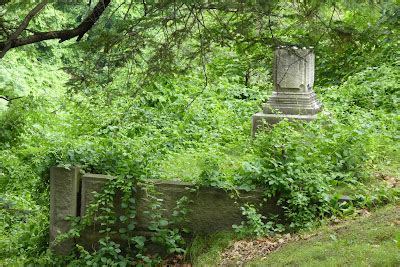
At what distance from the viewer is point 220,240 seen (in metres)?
6.68

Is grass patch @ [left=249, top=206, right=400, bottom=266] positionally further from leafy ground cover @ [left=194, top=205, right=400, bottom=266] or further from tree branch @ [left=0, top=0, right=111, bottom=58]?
tree branch @ [left=0, top=0, right=111, bottom=58]

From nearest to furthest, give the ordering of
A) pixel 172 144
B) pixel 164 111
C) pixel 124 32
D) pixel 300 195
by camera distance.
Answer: pixel 124 32 < pixel 300 195 < pixel 172 144 < pixel 164 111

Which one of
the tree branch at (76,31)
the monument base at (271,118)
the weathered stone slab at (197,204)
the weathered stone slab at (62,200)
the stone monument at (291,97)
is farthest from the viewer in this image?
the stone monument at (291,97)

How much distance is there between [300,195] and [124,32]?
2419mm

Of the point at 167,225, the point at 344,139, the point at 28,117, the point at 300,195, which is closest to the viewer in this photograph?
the point at 300,195

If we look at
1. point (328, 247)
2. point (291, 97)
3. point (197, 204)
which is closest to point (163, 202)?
point (197, 204)

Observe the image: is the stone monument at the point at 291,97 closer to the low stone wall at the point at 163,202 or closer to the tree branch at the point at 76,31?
the low stone wall at the point at 163,202

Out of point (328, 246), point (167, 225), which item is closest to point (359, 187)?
point (328, 246)

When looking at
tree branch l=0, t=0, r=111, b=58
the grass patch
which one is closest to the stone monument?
the grass patch

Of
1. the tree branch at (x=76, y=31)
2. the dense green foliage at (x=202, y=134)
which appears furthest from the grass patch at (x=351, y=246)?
the tree branch at (x=76, y=31)

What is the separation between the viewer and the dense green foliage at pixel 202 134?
5715 mm

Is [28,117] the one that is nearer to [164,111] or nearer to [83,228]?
[164,111]

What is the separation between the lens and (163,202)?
6.97m

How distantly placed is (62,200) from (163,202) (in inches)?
45.8
